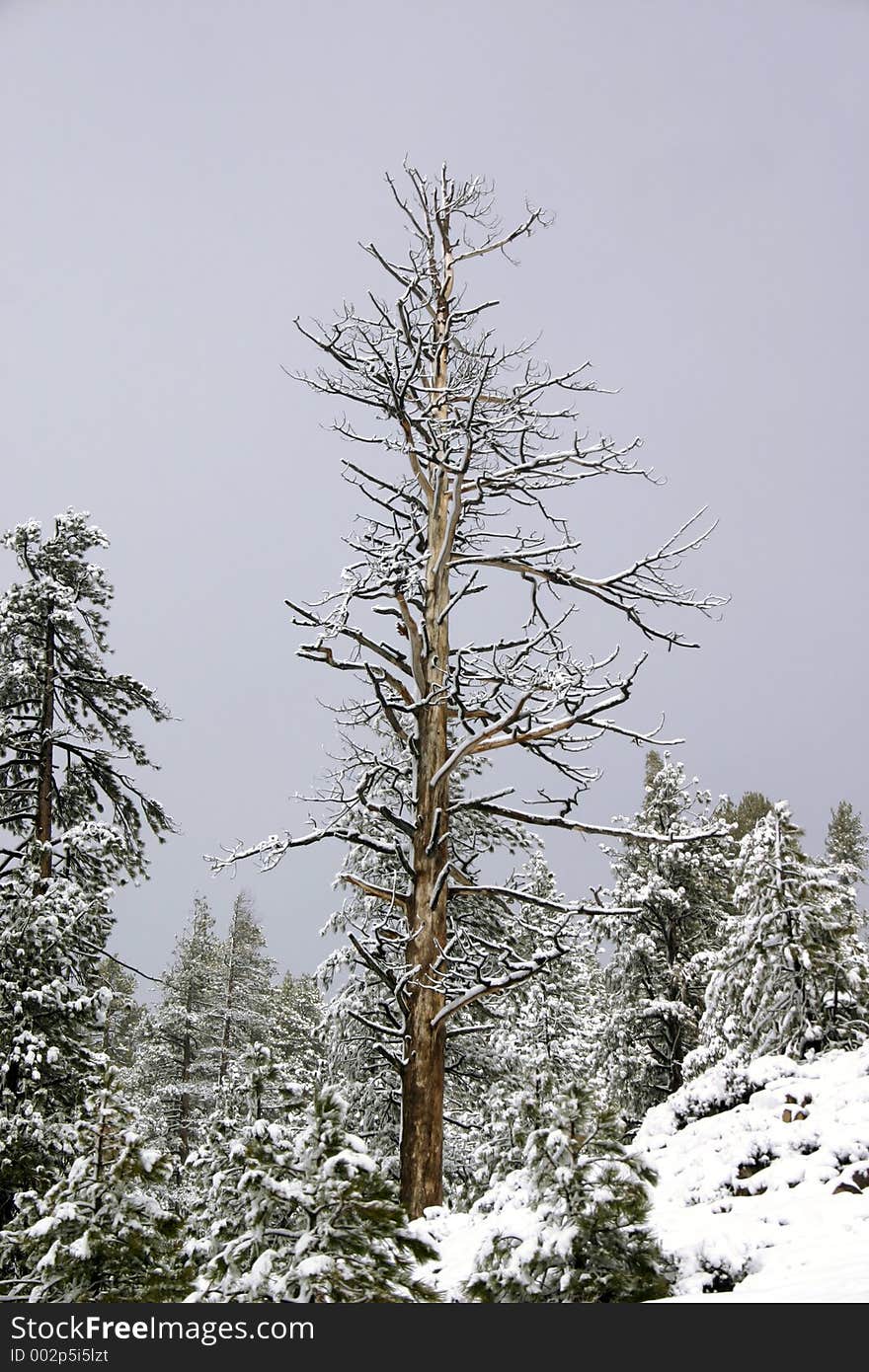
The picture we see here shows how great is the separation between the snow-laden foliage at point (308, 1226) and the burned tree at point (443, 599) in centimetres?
329

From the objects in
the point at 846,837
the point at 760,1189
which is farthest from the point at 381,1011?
the point at 846,837

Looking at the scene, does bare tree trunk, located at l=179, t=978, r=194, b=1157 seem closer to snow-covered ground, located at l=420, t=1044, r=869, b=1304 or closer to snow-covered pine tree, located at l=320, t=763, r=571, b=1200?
snow-covered pine tree, located at l=320, t=763, r=571, b=1200

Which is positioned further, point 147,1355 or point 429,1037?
point 429,1037

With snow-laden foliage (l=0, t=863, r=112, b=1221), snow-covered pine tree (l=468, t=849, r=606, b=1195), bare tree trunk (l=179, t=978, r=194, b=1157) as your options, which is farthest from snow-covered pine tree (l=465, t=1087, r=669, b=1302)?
bare tree trunk (l=179, t=978, r=194, b=1157)

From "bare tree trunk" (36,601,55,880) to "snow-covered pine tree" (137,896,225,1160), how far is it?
16.9 metres

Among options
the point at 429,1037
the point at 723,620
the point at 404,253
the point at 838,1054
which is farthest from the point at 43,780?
the point at 838,1054

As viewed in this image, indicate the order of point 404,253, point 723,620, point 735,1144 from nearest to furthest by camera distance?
point 735,1144
point 723,620
point 404,253

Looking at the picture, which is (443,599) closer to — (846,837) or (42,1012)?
(42,1012)

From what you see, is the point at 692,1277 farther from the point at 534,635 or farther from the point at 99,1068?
the point at 534,635

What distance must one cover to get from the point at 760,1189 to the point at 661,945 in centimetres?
1539

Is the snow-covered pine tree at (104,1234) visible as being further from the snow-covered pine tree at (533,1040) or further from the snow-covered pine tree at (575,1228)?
the snow-covered pine tree at (533,1040)

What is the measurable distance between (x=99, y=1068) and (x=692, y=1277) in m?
3.78

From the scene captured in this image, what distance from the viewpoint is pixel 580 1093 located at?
520 centimetres

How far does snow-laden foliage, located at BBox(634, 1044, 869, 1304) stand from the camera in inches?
182
